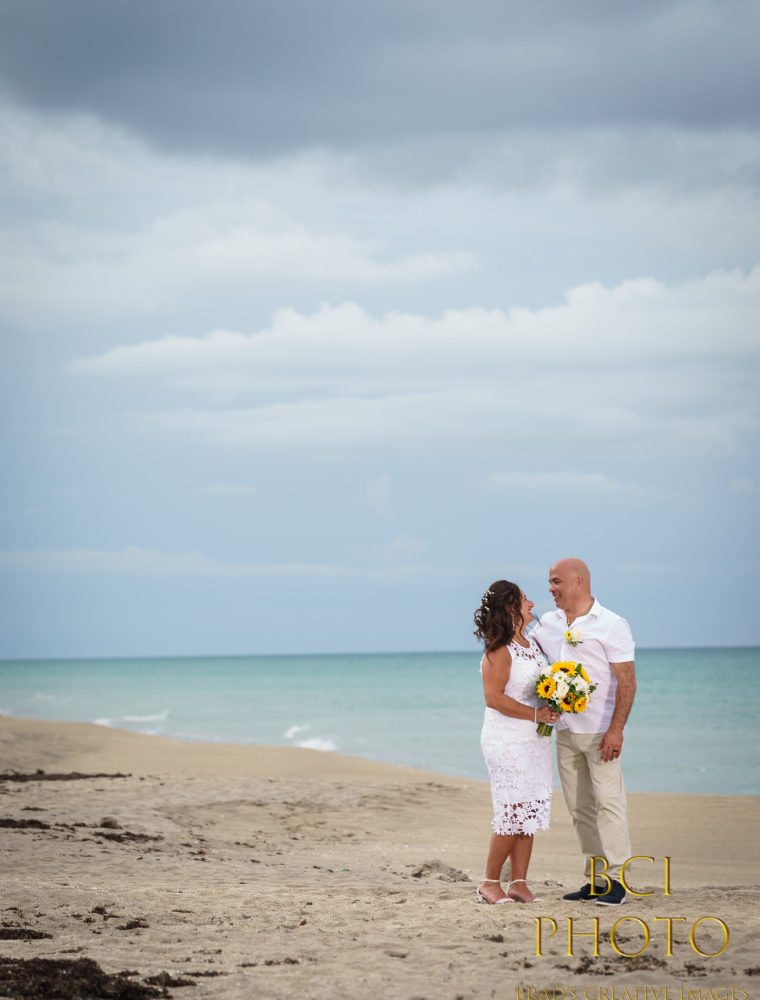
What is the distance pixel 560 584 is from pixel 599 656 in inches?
20.0

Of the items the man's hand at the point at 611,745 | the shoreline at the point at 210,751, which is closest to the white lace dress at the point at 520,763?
the man's hand at the point at 611,745

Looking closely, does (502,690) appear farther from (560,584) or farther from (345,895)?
(345,895)

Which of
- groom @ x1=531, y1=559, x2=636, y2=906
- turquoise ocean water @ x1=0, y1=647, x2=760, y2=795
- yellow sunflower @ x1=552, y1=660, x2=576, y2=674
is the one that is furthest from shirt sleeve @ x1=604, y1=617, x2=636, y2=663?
turquoise ocean water @ x1=0, y1=647, x2=760, y2=795

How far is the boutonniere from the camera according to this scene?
621cm

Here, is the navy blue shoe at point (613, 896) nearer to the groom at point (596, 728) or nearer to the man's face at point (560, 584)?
the groom at point (596, 728)

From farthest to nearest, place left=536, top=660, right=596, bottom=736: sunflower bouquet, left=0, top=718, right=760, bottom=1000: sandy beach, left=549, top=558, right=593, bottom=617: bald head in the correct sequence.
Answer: left=549, top=558, right=593, bottom=617: bald head
left=536, top=660, right=596, bottom=736: sunflower bouquet
left=0, top=718, right=760, bottom=1000: sandy beach

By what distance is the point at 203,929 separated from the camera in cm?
589

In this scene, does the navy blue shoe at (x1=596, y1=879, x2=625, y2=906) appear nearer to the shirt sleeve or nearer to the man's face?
the shirt sleeve

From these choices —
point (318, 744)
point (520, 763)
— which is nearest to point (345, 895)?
point (520, 763)

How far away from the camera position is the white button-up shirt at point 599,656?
6.18 m

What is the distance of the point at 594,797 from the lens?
6.28 m

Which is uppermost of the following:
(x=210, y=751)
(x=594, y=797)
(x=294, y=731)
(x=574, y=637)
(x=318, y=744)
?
(x=574, y=637)

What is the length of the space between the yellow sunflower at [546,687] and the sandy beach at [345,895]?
4.18 ft

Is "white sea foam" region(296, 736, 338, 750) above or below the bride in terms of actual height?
below
